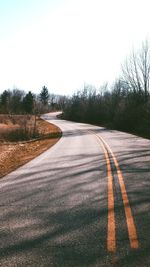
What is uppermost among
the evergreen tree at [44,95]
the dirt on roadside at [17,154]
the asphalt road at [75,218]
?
the evergreen tree at [44,95]

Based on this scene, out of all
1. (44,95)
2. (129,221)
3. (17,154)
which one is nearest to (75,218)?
(129,221)

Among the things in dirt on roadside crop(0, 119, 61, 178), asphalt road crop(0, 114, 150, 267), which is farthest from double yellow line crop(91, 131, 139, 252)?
dirt on roadside crop(0, 119, 61, 178)

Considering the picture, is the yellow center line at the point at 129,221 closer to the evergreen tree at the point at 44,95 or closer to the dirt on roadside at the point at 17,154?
the dirt on roadside at the point at 17,154

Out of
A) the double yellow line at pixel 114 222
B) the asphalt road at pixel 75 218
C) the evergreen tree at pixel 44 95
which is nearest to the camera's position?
the asphalt road at pixel 75 218

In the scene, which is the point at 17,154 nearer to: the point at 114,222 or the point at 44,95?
the point at 114,222

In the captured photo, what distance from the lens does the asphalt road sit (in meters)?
4.84

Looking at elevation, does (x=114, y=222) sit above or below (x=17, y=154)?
above

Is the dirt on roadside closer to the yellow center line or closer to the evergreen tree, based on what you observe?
the yellow center line

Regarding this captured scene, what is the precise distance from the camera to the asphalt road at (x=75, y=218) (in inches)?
191

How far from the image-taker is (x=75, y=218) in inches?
263

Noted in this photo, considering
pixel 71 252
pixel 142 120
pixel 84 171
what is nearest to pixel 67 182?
pixel 84 171

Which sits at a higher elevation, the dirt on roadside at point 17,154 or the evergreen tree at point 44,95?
the evergreen tree at point 44,95

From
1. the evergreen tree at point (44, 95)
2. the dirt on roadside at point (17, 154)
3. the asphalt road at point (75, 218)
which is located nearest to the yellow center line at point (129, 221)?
the asphalt road at point (75, 218)

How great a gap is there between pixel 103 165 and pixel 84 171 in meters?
1.58
